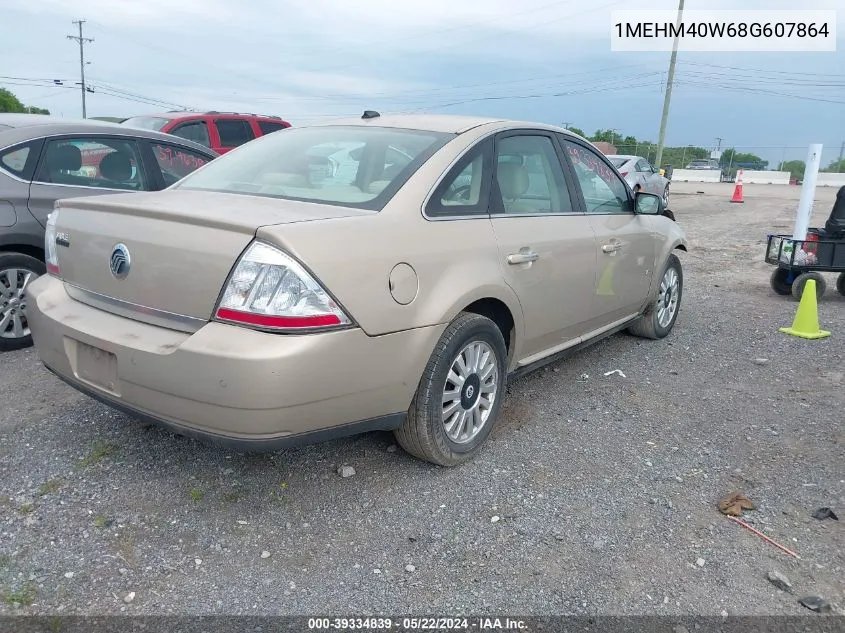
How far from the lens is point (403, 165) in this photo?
3.21 m

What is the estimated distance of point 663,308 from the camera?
5570mm

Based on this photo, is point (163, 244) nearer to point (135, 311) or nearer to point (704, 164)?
point (135, 311)

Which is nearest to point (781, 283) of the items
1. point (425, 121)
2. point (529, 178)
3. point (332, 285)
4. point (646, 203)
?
point (646, 203)

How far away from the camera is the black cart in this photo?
7141mm

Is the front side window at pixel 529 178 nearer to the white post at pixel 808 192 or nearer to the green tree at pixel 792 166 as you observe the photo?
the white post at pixel 808 192

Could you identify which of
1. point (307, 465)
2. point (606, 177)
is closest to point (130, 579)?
point (307, 465)

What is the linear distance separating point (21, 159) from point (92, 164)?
534 mm

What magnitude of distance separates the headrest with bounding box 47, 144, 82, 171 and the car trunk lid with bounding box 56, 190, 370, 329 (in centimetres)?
229

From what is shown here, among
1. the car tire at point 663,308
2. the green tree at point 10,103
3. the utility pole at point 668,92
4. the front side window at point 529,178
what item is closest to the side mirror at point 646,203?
the car tire at point 663,308

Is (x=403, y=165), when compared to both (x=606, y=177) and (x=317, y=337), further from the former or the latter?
(x=606, y=177)

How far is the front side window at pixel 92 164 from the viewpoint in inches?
198

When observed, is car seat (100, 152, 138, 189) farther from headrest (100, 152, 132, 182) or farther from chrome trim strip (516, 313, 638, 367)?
chrome trim strip (516, 313, 638, 367)

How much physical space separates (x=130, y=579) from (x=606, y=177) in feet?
12.2

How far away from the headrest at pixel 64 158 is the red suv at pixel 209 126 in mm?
4903
